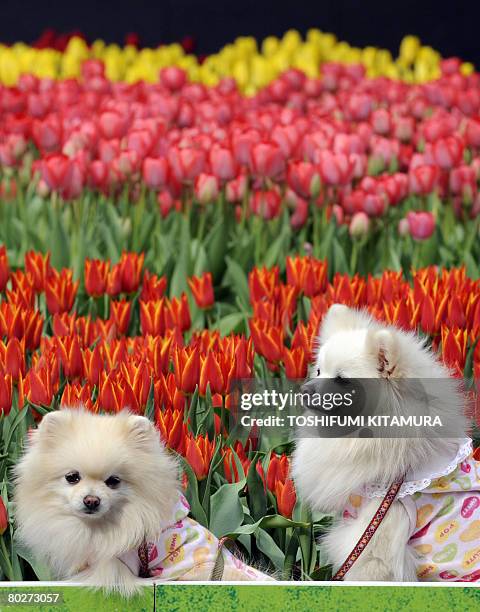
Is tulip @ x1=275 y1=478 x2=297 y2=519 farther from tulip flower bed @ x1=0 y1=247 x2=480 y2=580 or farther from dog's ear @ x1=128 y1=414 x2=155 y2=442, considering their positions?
dog's ear @ x1=128 y1=414 x2=155 y2=442

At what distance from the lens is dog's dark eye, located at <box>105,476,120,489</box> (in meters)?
1.89

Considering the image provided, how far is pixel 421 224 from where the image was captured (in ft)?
12.6

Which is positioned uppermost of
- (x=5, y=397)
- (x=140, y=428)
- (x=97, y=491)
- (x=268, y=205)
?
(x=268, y=205)

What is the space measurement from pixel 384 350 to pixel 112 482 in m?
0.53

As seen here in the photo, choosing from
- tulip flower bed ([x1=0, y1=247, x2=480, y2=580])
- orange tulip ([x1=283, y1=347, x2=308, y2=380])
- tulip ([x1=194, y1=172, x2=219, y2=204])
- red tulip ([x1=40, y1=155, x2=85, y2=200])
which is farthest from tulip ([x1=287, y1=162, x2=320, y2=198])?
orange tulip ([x1=283, y1=347, x2=308, y2=380])

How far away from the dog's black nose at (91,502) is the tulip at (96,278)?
132cm

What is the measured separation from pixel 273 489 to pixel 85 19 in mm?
6841

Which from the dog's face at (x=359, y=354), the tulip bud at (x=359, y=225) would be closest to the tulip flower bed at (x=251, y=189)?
the tulip bud at (x=359, y=225)

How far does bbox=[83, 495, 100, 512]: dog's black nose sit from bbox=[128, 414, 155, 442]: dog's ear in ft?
0.44

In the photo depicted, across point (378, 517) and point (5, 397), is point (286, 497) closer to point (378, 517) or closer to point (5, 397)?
point (378, 517)

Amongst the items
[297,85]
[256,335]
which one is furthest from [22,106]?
[256,335]

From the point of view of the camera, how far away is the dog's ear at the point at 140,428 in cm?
191

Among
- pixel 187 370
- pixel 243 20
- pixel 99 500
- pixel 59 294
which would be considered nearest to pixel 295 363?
pixel 187 370

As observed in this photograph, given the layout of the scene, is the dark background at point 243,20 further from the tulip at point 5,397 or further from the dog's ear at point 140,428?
the dog's ear at point 140,428
